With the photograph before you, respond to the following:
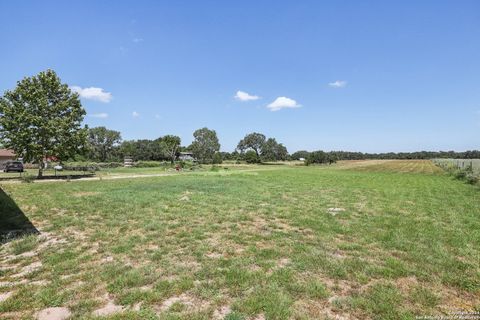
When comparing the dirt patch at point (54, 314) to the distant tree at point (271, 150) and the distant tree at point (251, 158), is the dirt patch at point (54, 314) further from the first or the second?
the distant tree at point (271, 150)

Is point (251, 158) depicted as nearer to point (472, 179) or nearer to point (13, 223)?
point (472, 179)

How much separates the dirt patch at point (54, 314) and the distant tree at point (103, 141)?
313 feet

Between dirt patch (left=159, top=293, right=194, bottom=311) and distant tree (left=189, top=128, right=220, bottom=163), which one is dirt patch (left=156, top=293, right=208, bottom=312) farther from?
distant tree (left=189, top=128, right=220, bottom=163)

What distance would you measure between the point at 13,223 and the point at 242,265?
24.8ft

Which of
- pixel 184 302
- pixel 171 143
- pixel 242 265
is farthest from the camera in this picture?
A: pixel 171 143

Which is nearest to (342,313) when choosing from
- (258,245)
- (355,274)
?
(355,274)

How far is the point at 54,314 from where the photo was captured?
3.46 m

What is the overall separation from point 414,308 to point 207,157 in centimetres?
8802

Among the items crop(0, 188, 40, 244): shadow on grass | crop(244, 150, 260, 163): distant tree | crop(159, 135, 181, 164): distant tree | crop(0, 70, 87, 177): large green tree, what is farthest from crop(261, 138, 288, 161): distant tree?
crop(0, 188, 40, 244): shadow on grass

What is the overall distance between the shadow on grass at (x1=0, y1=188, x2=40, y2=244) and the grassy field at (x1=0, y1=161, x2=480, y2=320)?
0.48 feet

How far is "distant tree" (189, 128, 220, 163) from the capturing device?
299 ft

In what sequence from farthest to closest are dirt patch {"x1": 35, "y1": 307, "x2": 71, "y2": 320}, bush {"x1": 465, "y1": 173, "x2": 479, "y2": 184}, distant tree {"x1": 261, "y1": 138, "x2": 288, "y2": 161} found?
distant tree {"x1": 261, "y1": 138, "x2": 288, "y2": 161} < bush {"x1": 465, "y1": 173, "x2": 479, "y2": 184} < dirt patch {"x1": 35, "y1": 307, "x2": 71, "y2": 320}

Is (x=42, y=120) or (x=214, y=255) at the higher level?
(x=42, y=120)

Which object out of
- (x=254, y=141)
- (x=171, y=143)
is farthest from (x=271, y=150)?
(x=171, y=143)
